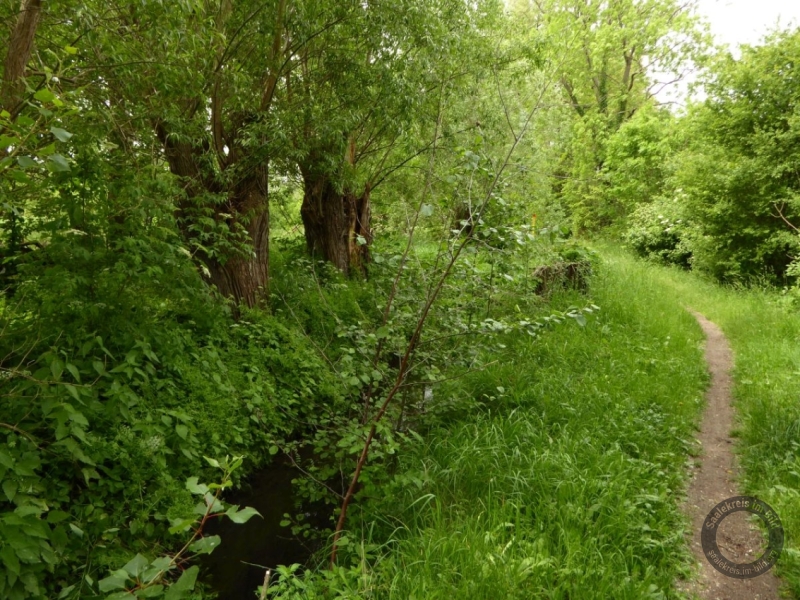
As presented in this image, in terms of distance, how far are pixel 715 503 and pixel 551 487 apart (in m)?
1.24

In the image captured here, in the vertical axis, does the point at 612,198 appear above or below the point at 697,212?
above

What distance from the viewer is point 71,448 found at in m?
2.60

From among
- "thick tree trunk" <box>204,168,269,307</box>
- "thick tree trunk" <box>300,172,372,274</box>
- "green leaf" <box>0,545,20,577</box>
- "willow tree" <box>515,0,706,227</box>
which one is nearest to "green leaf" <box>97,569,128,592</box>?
"green leaf" <box>0,545,20,577</box>

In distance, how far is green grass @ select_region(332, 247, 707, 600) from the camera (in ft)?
9.04

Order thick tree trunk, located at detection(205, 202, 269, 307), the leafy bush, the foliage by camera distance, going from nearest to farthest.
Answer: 1. thick tree trunk, located at detection(205, 202, 269, 307)
2. the foliage
3. the leafy bush

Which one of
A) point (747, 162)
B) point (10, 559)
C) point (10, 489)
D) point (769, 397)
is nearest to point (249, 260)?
point (10, 489)

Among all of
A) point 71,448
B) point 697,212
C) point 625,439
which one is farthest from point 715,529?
point 697,212

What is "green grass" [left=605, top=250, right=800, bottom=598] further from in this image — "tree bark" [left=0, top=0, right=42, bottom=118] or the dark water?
"tree bark" [left=0, top=0, right=42, bottom=118]

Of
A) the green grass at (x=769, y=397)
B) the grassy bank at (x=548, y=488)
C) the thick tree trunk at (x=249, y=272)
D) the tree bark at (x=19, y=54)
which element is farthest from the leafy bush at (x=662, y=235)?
the tree bark at (x=19, y=54)

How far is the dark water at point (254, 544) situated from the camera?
136 inches

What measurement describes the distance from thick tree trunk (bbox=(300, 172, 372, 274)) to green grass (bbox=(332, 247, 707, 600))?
4298 millimetres

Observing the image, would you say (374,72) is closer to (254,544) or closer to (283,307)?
(283,307)

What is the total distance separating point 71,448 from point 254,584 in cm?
180

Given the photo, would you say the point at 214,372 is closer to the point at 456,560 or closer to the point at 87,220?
the point at 87,220
